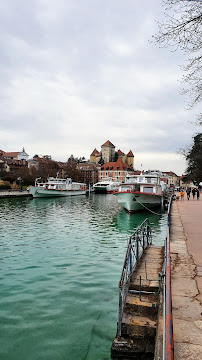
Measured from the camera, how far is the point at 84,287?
29.3 feet

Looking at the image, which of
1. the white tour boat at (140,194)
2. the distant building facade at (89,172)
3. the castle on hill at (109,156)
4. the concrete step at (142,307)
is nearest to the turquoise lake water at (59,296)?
the concrete step at (142,307)

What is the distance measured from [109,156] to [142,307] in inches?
6660

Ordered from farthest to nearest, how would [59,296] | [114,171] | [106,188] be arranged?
[114,171] < [106,188] < [59,296]

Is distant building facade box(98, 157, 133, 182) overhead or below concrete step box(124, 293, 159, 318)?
overhead

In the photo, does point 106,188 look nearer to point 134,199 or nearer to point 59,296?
point 134,199

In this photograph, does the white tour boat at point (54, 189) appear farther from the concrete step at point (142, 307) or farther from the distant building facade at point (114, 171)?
the distant building facade at point (114, 171)

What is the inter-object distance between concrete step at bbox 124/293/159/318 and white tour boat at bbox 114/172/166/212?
23.5 metres

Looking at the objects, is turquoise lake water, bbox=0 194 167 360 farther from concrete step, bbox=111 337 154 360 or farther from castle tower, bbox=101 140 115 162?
castle tower, bbox=101 140 115 162

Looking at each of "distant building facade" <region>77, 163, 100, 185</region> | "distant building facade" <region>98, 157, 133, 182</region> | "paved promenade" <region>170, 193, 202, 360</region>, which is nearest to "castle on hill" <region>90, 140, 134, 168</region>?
"distant building facade" <region>98, 157, 133, 182</region>

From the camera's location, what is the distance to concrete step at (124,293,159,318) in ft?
17.7

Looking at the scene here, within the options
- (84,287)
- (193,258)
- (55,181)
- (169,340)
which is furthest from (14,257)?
(55,181)

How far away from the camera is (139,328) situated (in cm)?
504

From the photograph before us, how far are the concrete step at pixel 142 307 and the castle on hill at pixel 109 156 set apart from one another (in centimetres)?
16784

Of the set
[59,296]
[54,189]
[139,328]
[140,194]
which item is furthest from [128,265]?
[54,189]
